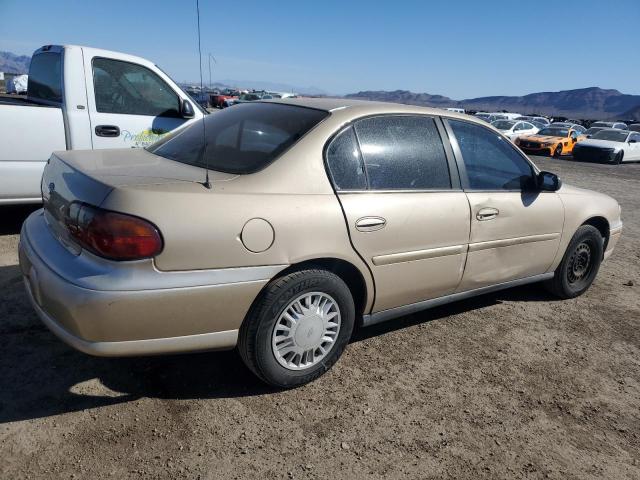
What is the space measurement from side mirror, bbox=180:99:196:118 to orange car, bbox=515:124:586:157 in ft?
63.6

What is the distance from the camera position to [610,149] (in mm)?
20906

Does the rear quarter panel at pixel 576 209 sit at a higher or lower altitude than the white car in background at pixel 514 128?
higher

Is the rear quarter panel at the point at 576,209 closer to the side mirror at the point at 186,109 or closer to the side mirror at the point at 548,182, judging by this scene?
the side mirror at the point at 548,182

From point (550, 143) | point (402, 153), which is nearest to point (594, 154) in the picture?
point (550, 143)

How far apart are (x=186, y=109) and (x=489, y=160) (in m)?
3.43

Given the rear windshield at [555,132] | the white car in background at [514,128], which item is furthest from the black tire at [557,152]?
the white car in background at [514,128]

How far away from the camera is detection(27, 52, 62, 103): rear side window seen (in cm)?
522

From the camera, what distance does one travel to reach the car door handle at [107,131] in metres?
5.11

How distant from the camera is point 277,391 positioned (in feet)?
9.32

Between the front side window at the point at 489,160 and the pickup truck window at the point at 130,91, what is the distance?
11.2ft

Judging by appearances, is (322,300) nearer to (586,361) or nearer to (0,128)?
(586,361)

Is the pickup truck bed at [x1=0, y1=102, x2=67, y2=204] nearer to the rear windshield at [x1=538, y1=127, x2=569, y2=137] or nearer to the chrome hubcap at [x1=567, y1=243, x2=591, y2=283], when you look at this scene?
the chrome hubcap at [x1=567, y1=243, x2=591, y2=283]

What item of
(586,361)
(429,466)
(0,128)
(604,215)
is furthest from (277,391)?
(0,128)

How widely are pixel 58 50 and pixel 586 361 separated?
18.3 ft
